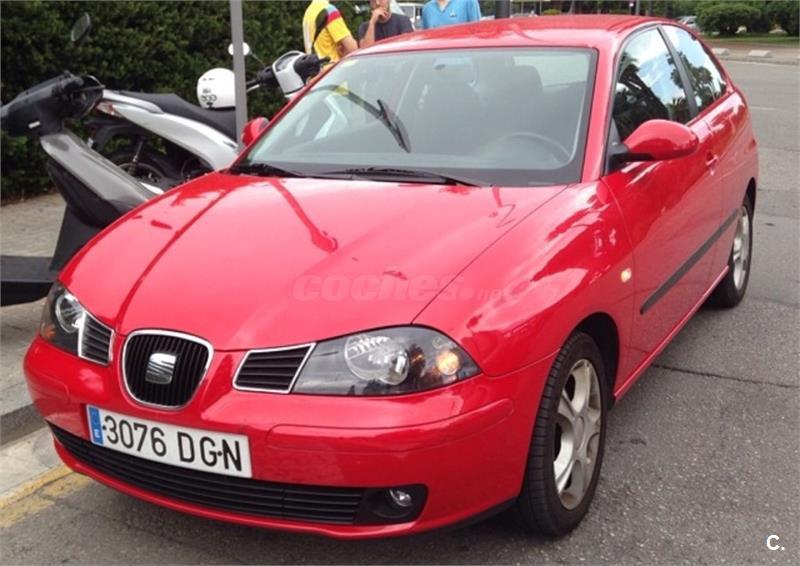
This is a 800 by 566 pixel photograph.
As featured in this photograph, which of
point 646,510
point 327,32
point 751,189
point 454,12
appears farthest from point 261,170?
point 454,12

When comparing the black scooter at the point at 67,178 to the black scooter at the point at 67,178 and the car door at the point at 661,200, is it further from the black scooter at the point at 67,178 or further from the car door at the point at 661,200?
the car door at the point at 661,200

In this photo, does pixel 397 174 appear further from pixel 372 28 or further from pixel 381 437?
pixel 372 28

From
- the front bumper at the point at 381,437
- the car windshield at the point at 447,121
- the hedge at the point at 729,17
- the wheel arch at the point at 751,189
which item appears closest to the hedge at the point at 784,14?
the hedge at the point at 729,17

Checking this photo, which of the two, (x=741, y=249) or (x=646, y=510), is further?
(x=741, y=249)

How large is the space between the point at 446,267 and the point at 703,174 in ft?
6.28

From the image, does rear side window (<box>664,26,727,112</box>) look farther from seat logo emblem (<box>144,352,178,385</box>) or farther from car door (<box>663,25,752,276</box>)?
seat logo emblem (<box>144,352,178,385</box>)

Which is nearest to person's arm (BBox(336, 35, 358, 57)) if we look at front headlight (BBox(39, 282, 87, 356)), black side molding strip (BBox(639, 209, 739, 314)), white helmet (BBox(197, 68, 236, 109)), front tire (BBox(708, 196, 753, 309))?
white helmet (BBox(197, 68, 236, 109))

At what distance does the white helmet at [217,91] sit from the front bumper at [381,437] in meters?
4.32

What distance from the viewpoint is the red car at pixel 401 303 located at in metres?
2.42

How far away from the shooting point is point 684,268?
12.6 ft

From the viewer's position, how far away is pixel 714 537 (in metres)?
2.91

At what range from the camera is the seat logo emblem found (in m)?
2.54

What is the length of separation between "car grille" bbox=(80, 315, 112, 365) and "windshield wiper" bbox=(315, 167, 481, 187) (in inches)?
42.8

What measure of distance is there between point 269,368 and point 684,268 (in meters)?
2.11
